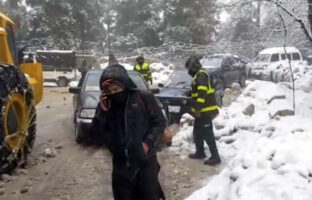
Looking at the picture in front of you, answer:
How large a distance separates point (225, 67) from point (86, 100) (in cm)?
945

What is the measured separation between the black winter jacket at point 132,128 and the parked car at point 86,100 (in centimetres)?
492

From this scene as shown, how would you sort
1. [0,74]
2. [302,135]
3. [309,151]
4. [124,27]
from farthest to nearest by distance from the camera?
[124,27]
[0,74]
[302,135]
[309,151]

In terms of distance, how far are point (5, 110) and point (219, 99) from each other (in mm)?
8798

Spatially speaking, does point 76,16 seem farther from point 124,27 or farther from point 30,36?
point 124,27

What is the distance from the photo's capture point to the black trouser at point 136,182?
13.2ft

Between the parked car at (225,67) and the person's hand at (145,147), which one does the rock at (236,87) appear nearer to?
the parked car at (225,67)

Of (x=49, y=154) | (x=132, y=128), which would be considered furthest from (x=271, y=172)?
(x=49, y=154)

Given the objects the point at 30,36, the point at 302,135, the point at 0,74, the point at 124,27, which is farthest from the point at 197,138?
the point at 124,27

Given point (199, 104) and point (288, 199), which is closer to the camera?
point (288, 199)

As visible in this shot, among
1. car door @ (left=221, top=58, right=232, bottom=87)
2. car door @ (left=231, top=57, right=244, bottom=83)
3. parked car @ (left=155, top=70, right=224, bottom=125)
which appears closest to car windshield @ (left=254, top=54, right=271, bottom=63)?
car door @ (left=231, top=57, right=244, bottom=83)

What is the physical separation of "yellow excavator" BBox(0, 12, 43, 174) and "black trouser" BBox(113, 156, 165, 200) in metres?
3.25

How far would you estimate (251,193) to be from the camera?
4.26 meters

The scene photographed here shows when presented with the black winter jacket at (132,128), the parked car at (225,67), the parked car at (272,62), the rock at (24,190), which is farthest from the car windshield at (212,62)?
the black winter jacket at (132,128)

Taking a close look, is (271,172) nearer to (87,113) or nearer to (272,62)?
(87,113)
